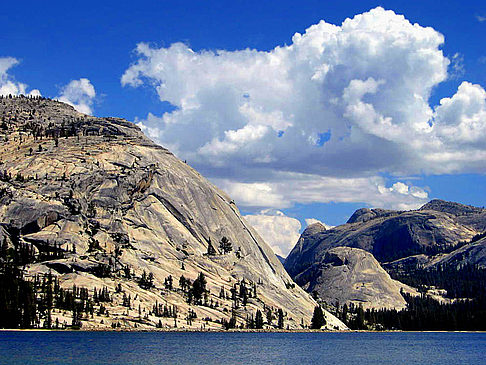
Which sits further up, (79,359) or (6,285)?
(6,285)

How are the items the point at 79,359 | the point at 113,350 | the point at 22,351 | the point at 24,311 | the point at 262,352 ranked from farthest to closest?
1. the point at 24,311
2. the point at 262,352
3. the point at 113,350
4. the point at 22,351
5. the point at 79,359

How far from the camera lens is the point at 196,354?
140375 mm

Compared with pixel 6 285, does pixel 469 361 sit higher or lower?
lower

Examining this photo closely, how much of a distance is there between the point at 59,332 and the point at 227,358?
83.7 meters

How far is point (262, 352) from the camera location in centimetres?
15462

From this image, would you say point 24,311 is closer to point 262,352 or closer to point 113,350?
point 113,350

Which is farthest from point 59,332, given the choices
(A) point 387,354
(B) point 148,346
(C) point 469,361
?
(C) point 469,361

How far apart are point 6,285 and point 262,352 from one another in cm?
9483

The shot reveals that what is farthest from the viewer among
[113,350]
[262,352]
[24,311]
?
[24,311]

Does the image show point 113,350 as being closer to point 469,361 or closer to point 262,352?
point 262,352

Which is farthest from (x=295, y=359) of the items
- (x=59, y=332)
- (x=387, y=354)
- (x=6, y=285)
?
(x=6, y=285)

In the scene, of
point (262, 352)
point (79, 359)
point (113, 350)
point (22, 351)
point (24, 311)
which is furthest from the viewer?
point (24, 311)

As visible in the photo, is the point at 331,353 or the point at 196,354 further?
the point at 331,353

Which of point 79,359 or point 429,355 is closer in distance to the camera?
point 79,359
